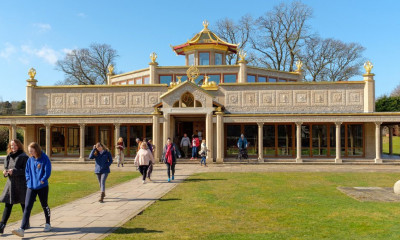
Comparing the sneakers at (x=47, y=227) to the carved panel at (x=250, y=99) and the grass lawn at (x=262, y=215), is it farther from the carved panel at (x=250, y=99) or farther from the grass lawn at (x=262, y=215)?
the carved panel at (x=250, y=99)

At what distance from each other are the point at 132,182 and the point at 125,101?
1404cm

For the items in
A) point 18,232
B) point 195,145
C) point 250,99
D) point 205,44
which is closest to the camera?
point 18,232

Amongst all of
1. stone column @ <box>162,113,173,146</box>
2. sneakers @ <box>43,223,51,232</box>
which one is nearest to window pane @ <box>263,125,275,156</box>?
stone column @ <box>162,113,173,146</box>

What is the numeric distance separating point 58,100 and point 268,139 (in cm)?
1606

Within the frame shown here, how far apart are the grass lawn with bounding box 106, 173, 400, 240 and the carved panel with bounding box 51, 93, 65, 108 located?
1855cm

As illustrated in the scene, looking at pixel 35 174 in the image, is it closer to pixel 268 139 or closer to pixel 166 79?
pixel 268 139

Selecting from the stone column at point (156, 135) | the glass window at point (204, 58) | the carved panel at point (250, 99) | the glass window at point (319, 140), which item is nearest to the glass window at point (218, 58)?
the glass window at point (204, 58)

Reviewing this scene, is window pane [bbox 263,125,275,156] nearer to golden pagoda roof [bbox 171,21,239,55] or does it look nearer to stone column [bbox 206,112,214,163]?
stone column [bbox 206,112,214,163]

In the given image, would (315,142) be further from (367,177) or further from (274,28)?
(274,28)

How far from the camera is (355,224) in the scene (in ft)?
26.4

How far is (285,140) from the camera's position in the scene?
2784 cm

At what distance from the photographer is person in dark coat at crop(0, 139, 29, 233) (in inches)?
302

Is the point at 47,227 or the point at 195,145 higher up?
the point at 195,145

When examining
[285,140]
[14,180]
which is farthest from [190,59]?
[14,180]
